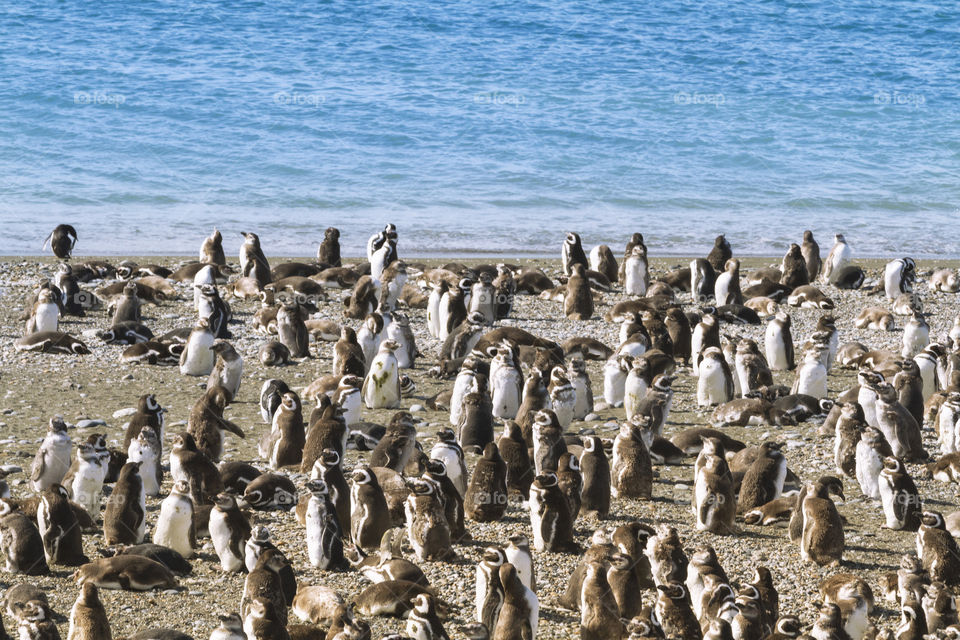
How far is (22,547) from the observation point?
28.1 ft

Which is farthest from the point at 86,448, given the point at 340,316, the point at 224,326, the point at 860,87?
the point at 860,87

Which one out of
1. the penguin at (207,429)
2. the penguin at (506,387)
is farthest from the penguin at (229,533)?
the penguin at (506,387)

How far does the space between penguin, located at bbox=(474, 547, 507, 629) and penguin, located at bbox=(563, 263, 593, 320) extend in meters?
9.79

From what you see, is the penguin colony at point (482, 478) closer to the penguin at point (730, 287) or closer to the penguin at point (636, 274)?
the penguin at point (730, 287)

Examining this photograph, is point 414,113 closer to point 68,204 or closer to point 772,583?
point 68,204

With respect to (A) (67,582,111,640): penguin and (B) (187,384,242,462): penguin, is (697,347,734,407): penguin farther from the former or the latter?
(A) (67,582,111,640): penguin

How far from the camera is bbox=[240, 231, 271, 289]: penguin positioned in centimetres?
1895

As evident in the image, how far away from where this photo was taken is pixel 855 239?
1134 inches

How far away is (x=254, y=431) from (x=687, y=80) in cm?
3391

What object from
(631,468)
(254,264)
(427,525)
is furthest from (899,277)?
(427,525)

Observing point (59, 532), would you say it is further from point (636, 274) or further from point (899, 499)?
point (636, 274)

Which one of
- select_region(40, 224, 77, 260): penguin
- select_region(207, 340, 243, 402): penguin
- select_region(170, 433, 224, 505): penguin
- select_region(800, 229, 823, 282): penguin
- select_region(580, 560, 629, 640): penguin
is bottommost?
select_region(40, 224, 77, 260): penguin

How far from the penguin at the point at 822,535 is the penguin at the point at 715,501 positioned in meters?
0.65

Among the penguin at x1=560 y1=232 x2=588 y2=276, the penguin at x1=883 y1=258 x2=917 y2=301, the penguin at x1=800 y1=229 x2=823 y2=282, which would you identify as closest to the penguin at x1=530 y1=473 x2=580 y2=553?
the penguin at x1=883 y1=258 x2=917 y2=301
